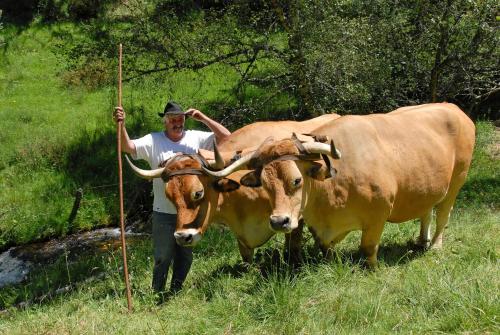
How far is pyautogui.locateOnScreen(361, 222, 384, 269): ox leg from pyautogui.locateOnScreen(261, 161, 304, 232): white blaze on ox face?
3.54 ft

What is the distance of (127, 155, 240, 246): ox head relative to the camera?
21.2 feet

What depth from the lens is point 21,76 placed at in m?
20.7

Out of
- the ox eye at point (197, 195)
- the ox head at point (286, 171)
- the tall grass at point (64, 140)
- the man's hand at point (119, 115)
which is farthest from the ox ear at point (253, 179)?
the tall grass at point (64, 140)

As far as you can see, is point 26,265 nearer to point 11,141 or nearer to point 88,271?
point 88,271

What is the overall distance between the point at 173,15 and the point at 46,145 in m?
5.62

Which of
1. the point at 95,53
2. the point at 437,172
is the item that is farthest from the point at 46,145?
the point at 437,172

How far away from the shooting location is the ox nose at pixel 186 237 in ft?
21.0

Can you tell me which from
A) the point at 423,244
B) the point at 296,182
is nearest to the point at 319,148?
the point at 296,182

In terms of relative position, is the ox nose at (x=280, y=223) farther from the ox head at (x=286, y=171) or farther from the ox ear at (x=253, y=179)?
the ox ear at (x=253, y=179)

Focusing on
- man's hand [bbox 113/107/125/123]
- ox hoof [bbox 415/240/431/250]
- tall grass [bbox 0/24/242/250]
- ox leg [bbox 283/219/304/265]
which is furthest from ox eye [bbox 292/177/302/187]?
tall grass [bbox 0/24/242/250]

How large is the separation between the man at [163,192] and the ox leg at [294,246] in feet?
4.01

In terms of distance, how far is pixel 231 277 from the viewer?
7352 mm

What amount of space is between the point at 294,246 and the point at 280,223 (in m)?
1.73

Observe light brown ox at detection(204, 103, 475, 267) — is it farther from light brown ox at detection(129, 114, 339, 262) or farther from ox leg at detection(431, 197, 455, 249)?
light brown ox at detection(129, 114, 339, 262)
